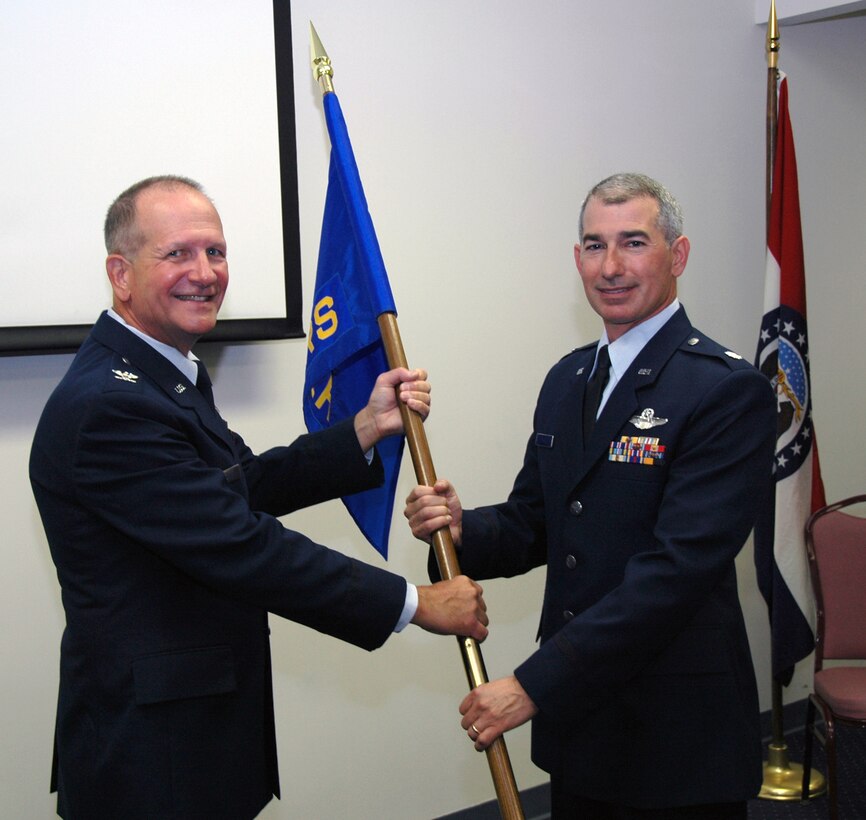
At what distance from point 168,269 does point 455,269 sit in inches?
59.3

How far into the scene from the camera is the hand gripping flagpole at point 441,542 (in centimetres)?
188

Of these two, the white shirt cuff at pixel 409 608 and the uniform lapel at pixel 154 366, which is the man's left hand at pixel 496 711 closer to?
the white shirt cuff at pixel 409 608

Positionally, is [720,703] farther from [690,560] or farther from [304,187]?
[304,187]

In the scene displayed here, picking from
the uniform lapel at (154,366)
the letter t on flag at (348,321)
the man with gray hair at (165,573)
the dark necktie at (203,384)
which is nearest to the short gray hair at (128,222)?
the man with gray hair at (165,573)

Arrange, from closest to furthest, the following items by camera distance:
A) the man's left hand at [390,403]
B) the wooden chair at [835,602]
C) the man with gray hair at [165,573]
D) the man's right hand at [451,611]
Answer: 1. the man with gray hair at [165,573]
2. the man's right hand at [451,611]
3. the man's left hand at [390,403]
4. the wooden chair at [835,602]

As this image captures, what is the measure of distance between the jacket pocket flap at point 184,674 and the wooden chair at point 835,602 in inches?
89.2

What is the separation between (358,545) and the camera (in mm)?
3117

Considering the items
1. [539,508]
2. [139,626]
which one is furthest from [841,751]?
[139,626]

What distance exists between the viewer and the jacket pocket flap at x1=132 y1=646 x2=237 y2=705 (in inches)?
67.7

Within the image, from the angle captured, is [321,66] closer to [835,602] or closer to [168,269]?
[168,269]

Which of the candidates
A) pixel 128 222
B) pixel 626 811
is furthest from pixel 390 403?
pixel 626 811

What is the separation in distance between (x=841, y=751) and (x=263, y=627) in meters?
2.91

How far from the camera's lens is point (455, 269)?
3.26m

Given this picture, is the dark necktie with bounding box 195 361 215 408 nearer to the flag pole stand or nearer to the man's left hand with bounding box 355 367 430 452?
the man's left hand with bounding box 355 367 430 452
